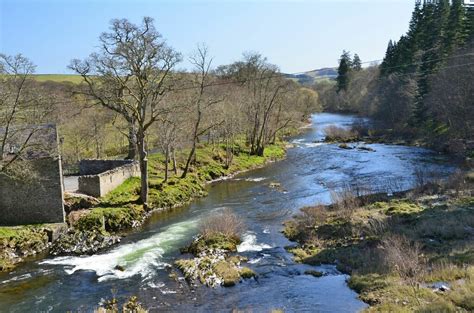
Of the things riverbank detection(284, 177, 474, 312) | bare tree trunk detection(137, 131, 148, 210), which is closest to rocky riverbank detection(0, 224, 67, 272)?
bare tree trunk detection(137, 131, 148, 210)

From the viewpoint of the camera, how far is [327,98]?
125688 mm

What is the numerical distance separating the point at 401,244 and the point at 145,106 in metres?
20.3

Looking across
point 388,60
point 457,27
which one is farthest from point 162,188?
point 388,60

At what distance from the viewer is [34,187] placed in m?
26.6

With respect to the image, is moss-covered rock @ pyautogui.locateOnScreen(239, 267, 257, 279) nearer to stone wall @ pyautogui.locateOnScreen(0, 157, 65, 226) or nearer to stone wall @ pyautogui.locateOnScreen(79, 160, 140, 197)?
stone wall @ pyautogui.locateOnScreen(0, 157, 65, 226)

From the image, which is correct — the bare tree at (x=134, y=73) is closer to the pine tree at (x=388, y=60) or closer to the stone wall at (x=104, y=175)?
the stone wall at (x=104, y=175)

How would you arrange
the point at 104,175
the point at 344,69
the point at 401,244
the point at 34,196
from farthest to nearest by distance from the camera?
the point at 344,69 < the point at 104,175 < the point at 34,196 < the point at 401,244

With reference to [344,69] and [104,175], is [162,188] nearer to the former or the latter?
[104,175]

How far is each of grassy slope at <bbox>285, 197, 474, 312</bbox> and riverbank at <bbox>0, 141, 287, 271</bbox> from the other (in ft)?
35.5

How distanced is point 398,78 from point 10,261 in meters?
64.8

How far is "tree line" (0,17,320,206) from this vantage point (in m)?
30.2

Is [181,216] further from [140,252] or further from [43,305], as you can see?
[43,305]

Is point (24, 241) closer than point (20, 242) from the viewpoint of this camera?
No

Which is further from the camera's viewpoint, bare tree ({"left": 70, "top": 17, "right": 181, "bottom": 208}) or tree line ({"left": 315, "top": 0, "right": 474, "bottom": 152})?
tree line ({"left": 315, "top": 0, "right": 474, "bottom": 152})
